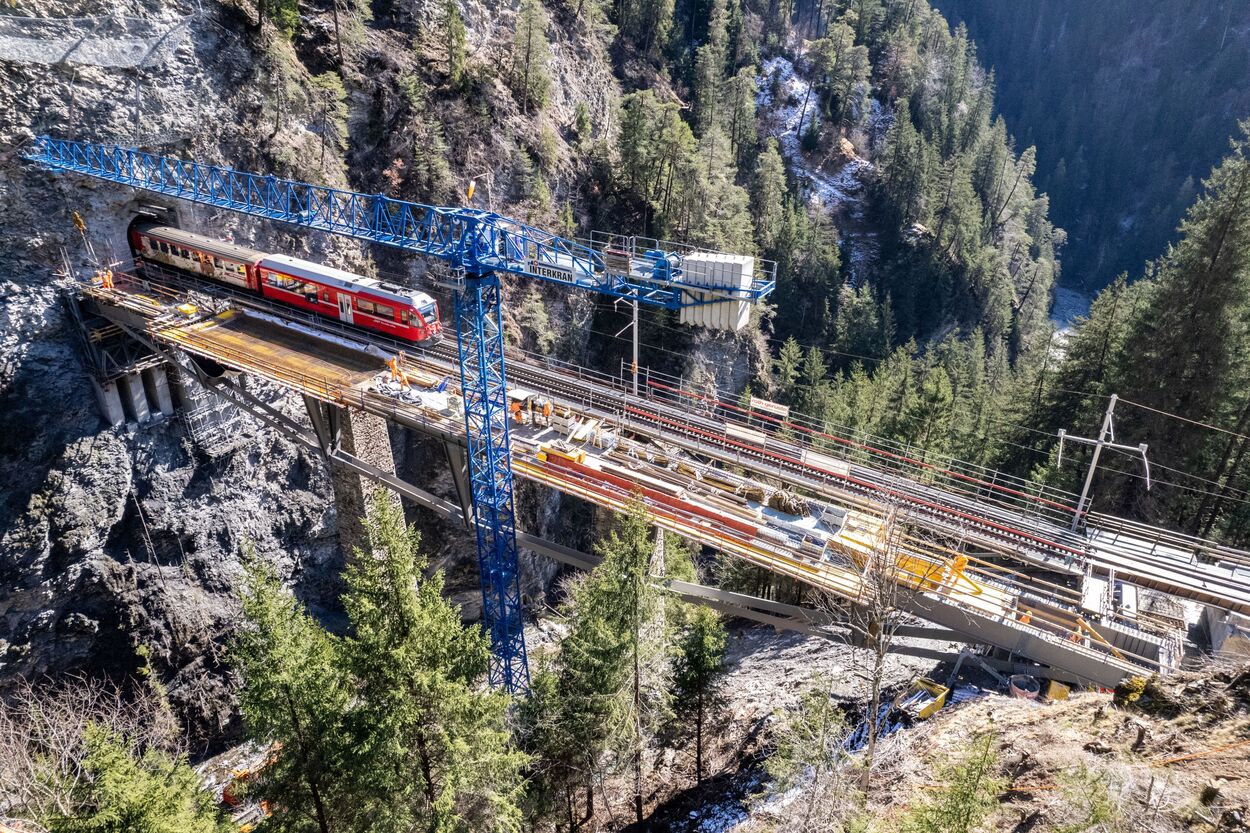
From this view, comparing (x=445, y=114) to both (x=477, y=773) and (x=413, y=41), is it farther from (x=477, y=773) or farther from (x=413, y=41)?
(x=477, y=773)

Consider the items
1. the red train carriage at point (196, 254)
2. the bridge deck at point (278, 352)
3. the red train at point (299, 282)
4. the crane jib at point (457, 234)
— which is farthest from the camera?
the red train carriage at point (196, 254)

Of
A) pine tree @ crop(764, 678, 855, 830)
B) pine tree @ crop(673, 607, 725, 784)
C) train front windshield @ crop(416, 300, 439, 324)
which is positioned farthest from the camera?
train front windshield @ crop(416, 300, 439, 324)

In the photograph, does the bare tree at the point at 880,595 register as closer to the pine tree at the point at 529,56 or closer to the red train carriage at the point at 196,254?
the red train carriage at the point at 196,254

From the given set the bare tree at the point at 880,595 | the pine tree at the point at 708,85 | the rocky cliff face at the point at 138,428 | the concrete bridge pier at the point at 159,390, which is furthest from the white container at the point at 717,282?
the pine tree at the point at 708,85

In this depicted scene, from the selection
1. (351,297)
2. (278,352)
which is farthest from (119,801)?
(351,297)

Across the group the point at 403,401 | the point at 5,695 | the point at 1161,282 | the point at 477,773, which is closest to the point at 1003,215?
the point at 1161,282

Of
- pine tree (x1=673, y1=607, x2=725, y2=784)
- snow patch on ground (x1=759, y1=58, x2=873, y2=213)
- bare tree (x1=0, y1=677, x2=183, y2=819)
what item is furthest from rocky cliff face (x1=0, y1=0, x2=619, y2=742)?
snow patch on ground (x1=759, y1=58, x2=873, y2=213)

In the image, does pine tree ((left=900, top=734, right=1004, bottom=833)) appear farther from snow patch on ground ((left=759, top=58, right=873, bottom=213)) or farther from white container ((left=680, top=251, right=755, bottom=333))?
snow patch on ground ((left=759, top=58, right=873, bottom=213))
